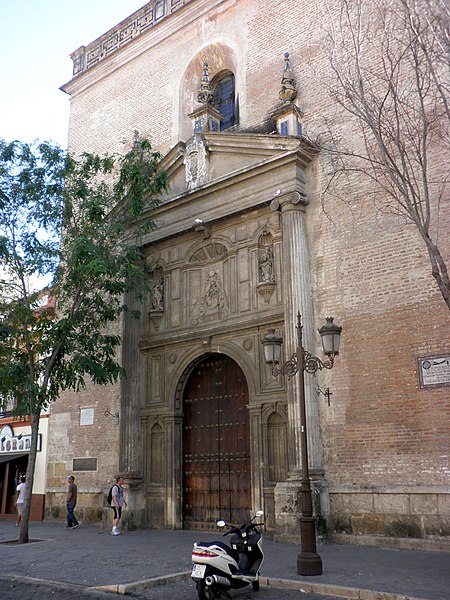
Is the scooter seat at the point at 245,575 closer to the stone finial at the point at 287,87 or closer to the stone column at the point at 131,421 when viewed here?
the stone column at the point at 131,421

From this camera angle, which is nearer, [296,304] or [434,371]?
[434,371]

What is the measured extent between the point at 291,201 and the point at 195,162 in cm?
348

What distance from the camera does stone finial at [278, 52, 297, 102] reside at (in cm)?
1452

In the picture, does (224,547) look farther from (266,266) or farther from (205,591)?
(266,266)

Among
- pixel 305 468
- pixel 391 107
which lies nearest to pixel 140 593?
pixel 305 468

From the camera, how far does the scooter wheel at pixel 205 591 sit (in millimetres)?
7398

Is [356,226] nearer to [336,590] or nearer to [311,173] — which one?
[311,173]

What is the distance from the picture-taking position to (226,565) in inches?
299

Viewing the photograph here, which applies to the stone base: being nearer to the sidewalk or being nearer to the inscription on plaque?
the sidewalk

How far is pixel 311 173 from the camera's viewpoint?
45.9ft

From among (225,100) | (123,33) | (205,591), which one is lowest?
(205,591)

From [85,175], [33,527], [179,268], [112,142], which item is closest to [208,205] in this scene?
[179,268]

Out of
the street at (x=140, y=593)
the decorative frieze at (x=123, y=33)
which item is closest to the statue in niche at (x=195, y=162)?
the decorative frieze at (x=123, y=33)

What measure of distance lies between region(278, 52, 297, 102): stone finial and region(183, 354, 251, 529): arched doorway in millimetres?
6151
